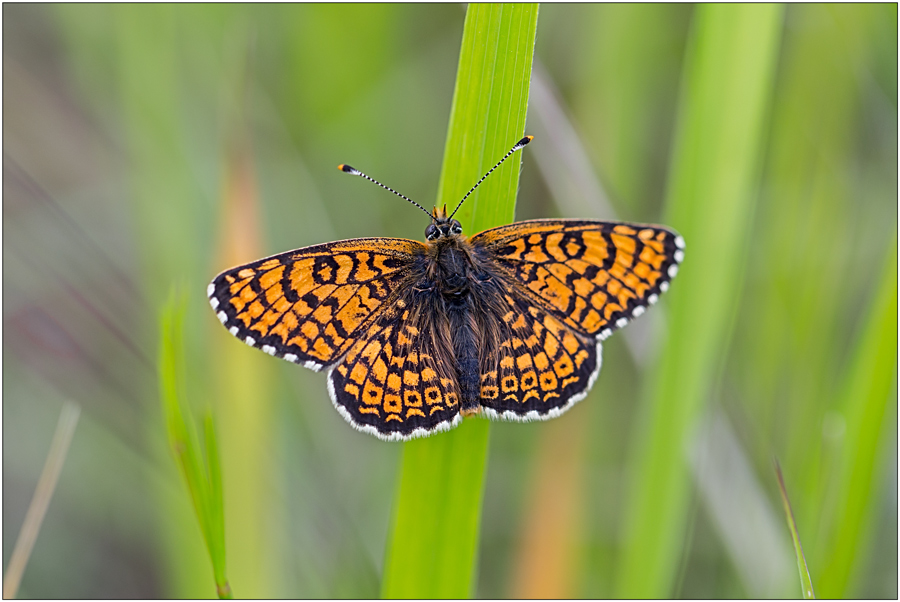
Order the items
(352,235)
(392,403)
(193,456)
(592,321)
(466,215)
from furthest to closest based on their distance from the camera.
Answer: (352,235) < (592,321) < (392,403) < (466,215) < (193,456)

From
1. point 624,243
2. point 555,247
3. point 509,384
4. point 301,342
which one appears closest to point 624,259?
point 624,243

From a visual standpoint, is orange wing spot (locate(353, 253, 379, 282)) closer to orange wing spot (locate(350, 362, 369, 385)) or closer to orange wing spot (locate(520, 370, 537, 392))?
orange wing spot (locate(350, 362, 369, 385))

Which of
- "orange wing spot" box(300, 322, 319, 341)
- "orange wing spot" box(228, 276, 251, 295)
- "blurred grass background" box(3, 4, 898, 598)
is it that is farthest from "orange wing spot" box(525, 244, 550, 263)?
"orange wing spot" box(228, 276, 251, 295)

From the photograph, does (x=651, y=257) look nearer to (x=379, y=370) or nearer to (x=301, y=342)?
(x=379, y=370)

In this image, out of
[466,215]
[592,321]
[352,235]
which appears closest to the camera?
[466,215]

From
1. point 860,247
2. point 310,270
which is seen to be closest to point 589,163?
point 310,270

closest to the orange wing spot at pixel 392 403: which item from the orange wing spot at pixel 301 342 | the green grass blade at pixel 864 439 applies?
the orange wing spot at pixel 301 342
